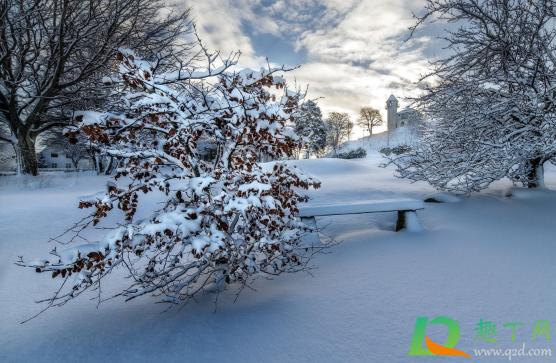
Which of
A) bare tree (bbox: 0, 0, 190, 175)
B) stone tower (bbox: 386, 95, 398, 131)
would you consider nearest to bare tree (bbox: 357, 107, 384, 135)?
stone tower (bbox: 386, 95, 398, 131)

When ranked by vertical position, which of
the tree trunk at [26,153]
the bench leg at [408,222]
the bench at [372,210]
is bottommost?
the bench leg at [408,222]

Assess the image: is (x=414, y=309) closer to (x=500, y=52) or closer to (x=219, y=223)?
(x=219, y=223)

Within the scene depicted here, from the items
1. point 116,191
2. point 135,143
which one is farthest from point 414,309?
point 135,143

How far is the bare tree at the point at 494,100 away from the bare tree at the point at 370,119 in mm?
64826

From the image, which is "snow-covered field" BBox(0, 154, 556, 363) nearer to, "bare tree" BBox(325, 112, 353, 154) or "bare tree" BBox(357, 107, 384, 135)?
"bare tree" BBox(325, 112, 353, 154)

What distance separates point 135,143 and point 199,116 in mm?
723

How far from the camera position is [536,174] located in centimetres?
596

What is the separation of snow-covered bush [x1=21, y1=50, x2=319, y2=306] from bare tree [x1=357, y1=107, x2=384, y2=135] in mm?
69171

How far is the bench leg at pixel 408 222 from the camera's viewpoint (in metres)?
4.31

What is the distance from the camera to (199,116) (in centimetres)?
278

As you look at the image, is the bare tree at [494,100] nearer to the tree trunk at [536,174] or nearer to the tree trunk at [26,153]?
the tree trunk at [536,174]

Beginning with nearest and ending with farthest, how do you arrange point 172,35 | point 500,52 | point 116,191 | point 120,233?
1. point 120,233
2. point 116,191
3. point 500,52
4. point 172,35

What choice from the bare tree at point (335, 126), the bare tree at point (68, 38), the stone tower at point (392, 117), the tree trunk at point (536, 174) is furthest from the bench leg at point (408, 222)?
the stone tower at point (392, 117)

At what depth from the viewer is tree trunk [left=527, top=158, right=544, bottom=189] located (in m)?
5.88
